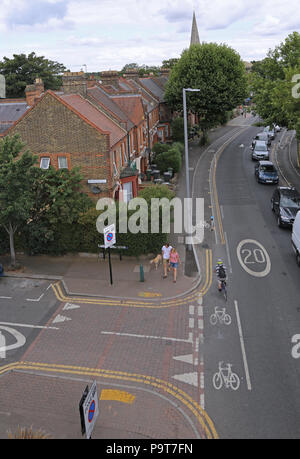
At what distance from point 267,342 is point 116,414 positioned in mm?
6364

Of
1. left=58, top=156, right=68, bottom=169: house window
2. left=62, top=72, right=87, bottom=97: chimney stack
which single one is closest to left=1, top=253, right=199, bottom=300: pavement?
left=58, top=156, right=68, bottom=169: house window

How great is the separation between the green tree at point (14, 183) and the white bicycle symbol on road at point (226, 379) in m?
12.3

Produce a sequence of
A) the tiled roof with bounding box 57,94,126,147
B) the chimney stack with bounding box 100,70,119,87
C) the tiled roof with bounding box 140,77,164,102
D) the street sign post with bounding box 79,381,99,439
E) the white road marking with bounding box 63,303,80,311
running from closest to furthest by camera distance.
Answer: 1. the street sign post with bounding box 79,381,99,439
2. the white road marking with bounding box 63,303,80,311
3. the tiled roof with bounding box 57,94,126,147
4. the chimney stack with bounding box 100,70,119,87
5. the tiled roof with bounding box 140,77,164,102

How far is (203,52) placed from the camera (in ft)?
159

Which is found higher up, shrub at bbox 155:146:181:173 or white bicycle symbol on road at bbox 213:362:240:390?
shrub at bbox 155:146:181:173

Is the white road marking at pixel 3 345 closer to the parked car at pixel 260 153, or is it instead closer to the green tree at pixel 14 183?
the green tree at pixel 14 183

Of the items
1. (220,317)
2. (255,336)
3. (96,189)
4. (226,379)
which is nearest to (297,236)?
(220,317)

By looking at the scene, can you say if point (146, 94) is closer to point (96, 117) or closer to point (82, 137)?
point (96, 117)

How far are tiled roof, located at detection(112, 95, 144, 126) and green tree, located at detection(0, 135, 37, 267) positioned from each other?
1776 centimetres

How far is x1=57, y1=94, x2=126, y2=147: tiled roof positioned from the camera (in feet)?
89.2

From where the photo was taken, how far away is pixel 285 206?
2627 cm

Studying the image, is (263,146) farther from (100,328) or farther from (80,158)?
(100,328)

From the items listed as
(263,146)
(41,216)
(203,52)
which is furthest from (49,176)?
(203,52)

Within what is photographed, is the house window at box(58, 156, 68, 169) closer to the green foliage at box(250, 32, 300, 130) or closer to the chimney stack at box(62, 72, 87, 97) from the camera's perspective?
the chimney stack at box(62, 72, 87, 97)
